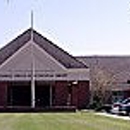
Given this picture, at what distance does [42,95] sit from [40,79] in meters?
2.06

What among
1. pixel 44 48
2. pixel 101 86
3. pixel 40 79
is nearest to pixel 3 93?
pixel 40 79

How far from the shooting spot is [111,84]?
79750 millimetres

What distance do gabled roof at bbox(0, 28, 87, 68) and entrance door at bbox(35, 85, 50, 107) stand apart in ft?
12.8

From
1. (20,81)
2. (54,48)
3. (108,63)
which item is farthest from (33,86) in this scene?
(108,63)

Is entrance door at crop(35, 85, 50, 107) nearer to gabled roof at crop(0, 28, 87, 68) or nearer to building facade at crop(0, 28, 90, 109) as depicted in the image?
building facade at crop(0, 28, 90, 109)

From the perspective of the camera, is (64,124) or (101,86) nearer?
(64,124)

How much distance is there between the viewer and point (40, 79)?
7275 centimetres

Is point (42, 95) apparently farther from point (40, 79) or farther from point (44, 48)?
point (44, 48)

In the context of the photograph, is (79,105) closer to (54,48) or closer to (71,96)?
(71,96)

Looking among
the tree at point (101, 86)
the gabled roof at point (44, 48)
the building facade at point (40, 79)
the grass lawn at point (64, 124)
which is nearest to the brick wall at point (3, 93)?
the building facade at point (40, 79)

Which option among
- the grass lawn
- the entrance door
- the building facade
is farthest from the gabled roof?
the grass lawn

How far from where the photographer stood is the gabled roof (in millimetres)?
73750

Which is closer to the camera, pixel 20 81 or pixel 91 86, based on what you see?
pixel 20 81

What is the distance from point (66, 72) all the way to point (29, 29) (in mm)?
10000
